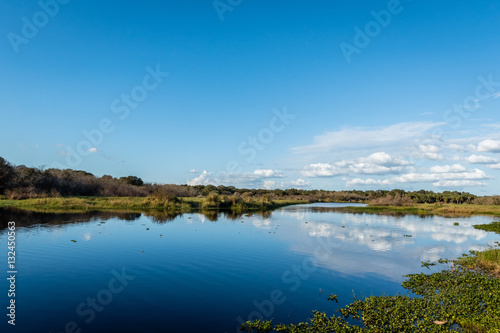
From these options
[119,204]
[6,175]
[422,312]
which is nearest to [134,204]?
[119,204]

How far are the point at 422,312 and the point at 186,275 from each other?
11.0 meters

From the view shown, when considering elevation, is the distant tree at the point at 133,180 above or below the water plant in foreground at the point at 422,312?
above

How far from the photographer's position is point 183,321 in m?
10.4

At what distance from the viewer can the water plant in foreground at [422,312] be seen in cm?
1003

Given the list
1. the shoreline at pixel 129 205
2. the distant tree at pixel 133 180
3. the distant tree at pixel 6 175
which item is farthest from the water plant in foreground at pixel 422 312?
the distant tree at pixel 133 180

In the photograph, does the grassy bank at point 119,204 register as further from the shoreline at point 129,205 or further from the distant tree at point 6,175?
the distant tree at point 6,175

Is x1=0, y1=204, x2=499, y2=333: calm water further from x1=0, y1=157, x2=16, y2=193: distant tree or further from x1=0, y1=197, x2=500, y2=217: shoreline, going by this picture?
x1=0, y1=157, x2=16, y2=193: distant tree

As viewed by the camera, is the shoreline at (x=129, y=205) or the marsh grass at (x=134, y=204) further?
the marsh grass at (x=134, y=204)

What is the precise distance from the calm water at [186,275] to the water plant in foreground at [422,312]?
821 millimetres

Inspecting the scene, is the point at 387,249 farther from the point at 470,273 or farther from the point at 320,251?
the point at 470,273

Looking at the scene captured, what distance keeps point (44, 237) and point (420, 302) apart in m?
26.7

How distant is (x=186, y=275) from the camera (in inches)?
627

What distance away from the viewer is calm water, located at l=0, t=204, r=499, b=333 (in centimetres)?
1066

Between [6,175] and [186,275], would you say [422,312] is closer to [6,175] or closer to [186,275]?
[186,275]
